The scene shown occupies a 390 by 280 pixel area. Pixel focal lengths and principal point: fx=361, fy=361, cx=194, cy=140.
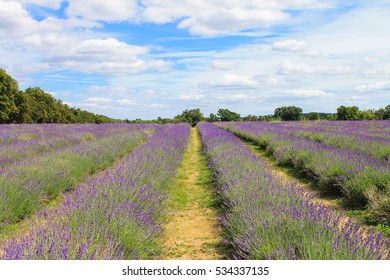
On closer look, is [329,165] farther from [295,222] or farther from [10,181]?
[10,181]

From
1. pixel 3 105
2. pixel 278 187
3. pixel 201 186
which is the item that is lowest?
pixel 201 186

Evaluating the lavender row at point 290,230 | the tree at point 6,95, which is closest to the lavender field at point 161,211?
the lavender row at point 290,230

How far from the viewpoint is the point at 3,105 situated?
3788 centimetres

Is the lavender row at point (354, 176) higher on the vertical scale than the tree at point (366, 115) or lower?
lower

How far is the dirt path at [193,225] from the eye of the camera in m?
3.91

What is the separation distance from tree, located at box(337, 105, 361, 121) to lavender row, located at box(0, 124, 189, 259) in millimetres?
55948

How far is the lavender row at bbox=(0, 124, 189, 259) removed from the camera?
7.94 ft

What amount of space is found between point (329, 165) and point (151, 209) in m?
4.24

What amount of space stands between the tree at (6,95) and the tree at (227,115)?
4295 cm

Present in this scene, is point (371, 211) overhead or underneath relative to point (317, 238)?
underneath

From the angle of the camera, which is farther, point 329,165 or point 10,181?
point 329,165

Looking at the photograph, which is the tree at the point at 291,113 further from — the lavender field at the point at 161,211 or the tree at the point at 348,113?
the lavender field at the point at 161,211
